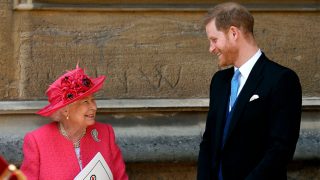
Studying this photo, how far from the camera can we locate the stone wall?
185 inches

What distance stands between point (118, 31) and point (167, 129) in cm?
72

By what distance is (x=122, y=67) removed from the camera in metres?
4.81

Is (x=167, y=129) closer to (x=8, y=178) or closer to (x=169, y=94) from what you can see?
(x=169, y=94)

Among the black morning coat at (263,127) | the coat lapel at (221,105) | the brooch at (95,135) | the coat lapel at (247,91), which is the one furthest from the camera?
the brooch at (95,135)

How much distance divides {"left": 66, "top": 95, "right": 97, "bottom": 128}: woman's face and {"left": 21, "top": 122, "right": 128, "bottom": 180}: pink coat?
0.11 meters

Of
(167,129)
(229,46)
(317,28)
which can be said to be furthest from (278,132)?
(317,28)

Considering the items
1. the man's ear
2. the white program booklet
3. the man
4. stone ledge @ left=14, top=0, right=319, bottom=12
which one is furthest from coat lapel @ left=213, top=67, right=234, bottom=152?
stone ledge @ left=14, top=0, right=319, bottom=12

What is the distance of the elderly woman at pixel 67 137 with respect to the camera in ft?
12.5

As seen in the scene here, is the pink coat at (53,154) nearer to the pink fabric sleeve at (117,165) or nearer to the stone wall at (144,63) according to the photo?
the pink fabric sleeve at (117,165)

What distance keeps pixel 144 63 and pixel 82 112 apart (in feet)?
3.52

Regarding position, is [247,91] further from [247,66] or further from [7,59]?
[7,59]

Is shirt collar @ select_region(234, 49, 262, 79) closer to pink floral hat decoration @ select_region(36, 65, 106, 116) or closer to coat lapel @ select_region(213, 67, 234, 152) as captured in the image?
coat lapel @ select_region(213, 67, 234, 152)

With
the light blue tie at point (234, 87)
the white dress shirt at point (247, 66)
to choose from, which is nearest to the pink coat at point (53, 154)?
the light blue tie at point (234, 87)

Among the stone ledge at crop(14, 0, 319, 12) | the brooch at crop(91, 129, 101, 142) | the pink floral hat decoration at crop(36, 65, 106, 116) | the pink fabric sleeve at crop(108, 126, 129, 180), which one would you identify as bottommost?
the pink fabric sleeve at crop(108, 126, 129, 180)
